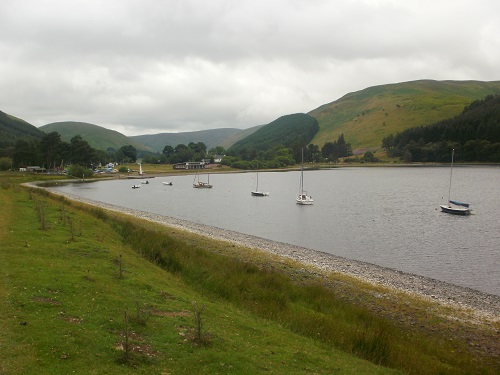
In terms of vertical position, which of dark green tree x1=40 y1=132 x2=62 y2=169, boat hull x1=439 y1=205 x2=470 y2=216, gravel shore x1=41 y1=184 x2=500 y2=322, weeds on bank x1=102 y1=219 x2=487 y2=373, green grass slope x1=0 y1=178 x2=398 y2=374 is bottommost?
boat hull x1=439 y1=205 x2=470 y2=216

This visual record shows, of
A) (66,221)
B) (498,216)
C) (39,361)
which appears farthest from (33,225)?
(498,216)

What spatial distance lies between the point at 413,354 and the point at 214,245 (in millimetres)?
25387

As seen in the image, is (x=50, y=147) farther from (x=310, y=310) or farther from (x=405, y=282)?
(x=310, y=310)

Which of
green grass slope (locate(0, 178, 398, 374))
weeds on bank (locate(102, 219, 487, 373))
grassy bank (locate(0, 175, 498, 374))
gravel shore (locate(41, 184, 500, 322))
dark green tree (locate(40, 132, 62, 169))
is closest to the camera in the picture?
green grass slope (locate(0, 178, 398, 374))

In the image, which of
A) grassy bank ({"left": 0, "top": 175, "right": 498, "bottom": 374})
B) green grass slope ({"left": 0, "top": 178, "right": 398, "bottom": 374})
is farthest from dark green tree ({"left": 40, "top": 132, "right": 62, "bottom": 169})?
green grass slope ({"left": 0, "top": 178, "right": 398, "bottom": 374})

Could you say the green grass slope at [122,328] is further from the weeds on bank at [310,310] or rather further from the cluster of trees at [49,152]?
the cluster of trees at [49,152]

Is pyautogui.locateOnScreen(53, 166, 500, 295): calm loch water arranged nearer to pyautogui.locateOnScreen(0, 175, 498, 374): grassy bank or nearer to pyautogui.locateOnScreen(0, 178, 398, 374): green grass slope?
pyautogui.locateOnScreen(0, 175, 498, 374): grassy bank

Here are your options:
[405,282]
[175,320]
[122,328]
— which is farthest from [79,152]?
[122,328]

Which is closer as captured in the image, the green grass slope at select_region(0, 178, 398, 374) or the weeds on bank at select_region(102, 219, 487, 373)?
the green grass slope at select_region(0, 178, 398, 374)

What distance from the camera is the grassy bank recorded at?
34.6 ft

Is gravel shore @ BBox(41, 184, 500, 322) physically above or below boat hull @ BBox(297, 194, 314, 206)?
above

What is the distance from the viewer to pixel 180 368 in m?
10.4

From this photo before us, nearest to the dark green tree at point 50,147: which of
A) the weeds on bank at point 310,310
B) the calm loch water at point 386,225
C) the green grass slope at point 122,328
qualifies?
the calm loch water at point 386,225

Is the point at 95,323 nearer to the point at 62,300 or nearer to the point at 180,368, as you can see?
the point at 62,300
